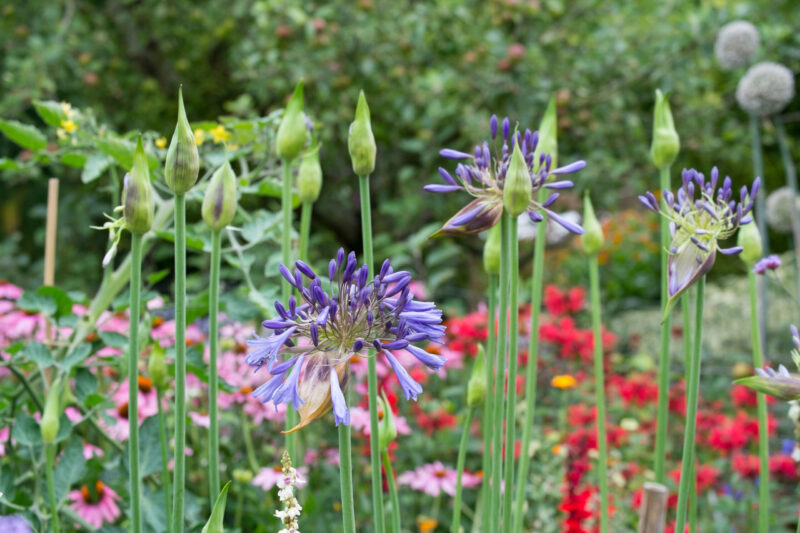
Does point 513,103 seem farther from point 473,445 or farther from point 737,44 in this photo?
point 473,445

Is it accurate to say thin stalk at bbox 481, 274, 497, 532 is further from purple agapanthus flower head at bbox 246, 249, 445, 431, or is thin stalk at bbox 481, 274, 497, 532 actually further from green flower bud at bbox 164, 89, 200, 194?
green flower bud at bbox 164, 89, 200, 194

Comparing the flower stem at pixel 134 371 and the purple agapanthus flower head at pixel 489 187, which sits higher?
the purple agapanthus flower head at pixel 489 187

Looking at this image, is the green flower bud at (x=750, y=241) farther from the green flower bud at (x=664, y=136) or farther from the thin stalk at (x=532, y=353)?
the thin stalk at (x=532, y=353)

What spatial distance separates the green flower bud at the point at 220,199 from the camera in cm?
82

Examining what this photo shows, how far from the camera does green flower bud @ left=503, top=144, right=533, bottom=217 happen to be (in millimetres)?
756

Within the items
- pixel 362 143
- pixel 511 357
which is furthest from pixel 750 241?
pixel 362 143

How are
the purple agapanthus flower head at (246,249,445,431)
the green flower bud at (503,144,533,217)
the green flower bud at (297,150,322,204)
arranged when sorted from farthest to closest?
the green flower bud at (297,150,322,204), the green flower bud at (503,144,533,217), the purple agapanthus flower head at (246,249,445,431)

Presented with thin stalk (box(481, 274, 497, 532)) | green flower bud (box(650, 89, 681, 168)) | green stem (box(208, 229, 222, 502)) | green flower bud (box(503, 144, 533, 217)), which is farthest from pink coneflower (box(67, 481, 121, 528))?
green flower bud (box(650, 89, 681, 168))

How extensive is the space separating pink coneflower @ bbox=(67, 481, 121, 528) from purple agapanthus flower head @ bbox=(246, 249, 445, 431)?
0.82m

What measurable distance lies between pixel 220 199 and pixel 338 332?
234 millimetres

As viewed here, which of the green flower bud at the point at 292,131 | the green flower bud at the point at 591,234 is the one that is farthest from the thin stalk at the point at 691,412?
the green flower bud at the point at 292,131

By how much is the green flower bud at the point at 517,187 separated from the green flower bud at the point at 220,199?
0.29 metres

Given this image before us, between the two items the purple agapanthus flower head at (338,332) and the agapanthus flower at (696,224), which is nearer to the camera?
the purple agapanthus flower head at (338,332)

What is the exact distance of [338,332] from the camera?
2.22 feet
